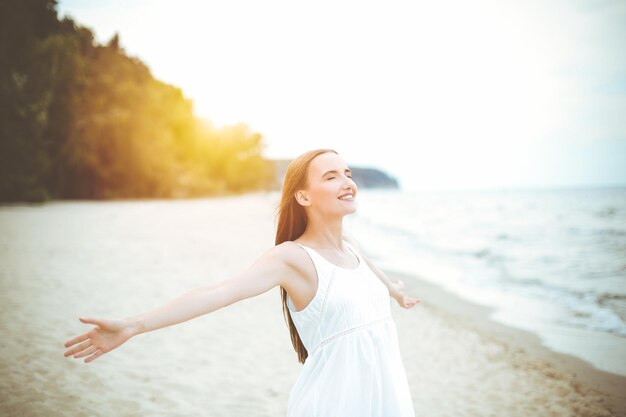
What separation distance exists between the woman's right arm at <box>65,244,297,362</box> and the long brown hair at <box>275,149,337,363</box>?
0.83 ft

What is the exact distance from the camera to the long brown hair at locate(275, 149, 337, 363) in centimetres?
197

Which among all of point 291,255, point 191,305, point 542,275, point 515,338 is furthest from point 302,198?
point 542,275

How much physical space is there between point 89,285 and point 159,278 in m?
1.39

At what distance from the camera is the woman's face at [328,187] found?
188 centimetres

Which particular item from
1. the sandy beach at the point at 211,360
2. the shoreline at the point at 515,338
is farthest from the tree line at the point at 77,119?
the shoreline at the point at 515,338

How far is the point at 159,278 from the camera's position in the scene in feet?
27.5

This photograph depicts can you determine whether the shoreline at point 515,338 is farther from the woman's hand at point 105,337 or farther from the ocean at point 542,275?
the woman's hand at point 105,337

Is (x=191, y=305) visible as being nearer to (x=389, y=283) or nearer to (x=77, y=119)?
(x=389, y=283)

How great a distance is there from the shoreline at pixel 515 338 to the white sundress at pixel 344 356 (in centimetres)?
425

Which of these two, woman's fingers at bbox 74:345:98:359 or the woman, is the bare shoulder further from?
woman's fingers at bbox 74:345:98:359

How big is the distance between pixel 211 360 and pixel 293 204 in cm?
367

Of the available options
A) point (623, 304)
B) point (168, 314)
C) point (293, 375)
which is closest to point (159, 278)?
point (293, 375)

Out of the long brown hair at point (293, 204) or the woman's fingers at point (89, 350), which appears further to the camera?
the long brown hair at point (293, 204)

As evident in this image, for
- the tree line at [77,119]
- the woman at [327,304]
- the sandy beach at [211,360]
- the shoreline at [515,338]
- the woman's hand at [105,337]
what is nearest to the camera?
the woman's hand at [105,337]
